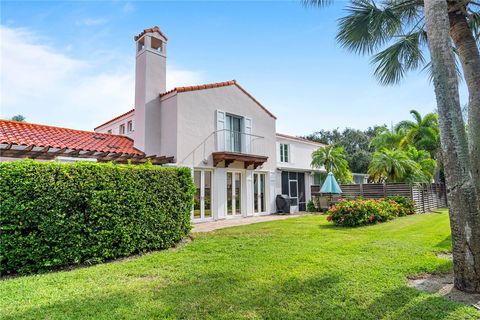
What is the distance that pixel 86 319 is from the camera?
12.4ft

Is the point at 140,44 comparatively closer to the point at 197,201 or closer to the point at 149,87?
the point at 149,87

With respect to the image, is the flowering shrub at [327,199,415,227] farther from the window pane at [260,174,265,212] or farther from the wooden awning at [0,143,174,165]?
the wooden awning at [0,143,174,165]

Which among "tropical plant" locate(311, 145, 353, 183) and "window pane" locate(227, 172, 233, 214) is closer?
"window pane" locate(227, 172, 233, 214)

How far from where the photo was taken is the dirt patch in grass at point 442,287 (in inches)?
165

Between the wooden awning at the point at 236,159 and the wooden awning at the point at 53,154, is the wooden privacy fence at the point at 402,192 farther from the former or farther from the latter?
the wooden awning at the point at 53,154

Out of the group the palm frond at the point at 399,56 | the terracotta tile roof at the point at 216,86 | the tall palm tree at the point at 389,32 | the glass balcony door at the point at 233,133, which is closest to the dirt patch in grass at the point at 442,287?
the tall palm tree at the point at 389,32

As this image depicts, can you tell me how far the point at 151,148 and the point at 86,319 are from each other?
11.1m

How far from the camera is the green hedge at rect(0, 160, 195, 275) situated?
18.9 ft

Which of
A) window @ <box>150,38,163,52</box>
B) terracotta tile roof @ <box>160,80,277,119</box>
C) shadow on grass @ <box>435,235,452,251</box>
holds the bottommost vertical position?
shadow on grass @ <box>435,235,452,251</box>

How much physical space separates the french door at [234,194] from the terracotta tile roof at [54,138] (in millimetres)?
5328

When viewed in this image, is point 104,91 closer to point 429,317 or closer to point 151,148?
point 151,148

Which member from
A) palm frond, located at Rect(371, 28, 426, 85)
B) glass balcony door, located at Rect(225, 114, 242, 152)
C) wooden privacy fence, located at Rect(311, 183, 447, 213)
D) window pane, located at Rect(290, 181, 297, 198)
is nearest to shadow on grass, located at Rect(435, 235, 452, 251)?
palm frond, located at Rect(371, 28, 426, 85)

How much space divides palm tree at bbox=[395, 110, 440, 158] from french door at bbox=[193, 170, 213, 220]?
23585 millimetres

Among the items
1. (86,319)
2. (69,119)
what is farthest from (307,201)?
(86,319)
